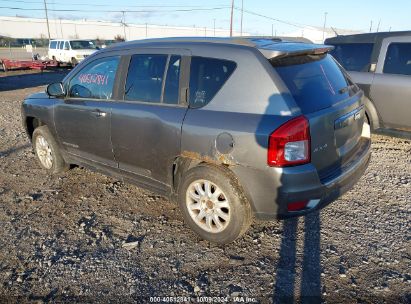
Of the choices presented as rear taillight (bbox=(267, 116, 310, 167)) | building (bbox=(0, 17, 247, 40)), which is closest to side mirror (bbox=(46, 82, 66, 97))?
rear taillight (bbox=(267, 116, 310, 167))

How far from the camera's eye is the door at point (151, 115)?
3.22 meters

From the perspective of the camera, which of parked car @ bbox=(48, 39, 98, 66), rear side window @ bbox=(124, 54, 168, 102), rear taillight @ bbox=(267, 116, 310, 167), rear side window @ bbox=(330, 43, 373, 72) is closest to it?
rear taillight @ bbox=(267, 116, 310, 167)

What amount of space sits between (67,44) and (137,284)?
2543 cm

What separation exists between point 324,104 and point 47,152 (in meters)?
3.86

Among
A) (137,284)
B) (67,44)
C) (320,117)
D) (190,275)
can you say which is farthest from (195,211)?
(67,44)

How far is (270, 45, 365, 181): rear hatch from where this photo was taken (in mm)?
2793

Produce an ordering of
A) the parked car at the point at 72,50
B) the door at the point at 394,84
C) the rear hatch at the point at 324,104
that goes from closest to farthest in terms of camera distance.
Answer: the rear hatch at the point at 324,104 < the door at the point at 394,84 < the parked car at the point at 72,50

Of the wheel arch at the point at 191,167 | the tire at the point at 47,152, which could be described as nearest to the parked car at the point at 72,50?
the tire at the point at 47,152

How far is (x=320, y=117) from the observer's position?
9.18 ft

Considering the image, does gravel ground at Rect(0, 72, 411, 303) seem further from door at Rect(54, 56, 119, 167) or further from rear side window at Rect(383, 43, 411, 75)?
rear side window at Rect(383, 43, 411, 75)

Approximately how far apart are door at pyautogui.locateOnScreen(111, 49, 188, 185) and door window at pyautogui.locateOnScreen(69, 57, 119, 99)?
261 millimetres

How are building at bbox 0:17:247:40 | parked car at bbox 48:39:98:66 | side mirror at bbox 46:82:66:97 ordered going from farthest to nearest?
building at bbox 0:17:247:40, parked car at bbox 48:39:98:66, side mirror at bbox 46:82:66:97

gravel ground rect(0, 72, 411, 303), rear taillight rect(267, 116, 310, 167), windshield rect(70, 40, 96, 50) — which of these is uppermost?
windshield rect(70, 40, 96, 50)

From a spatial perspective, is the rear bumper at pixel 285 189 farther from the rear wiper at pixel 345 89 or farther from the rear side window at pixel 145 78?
the rear side window at pixel 145 78
